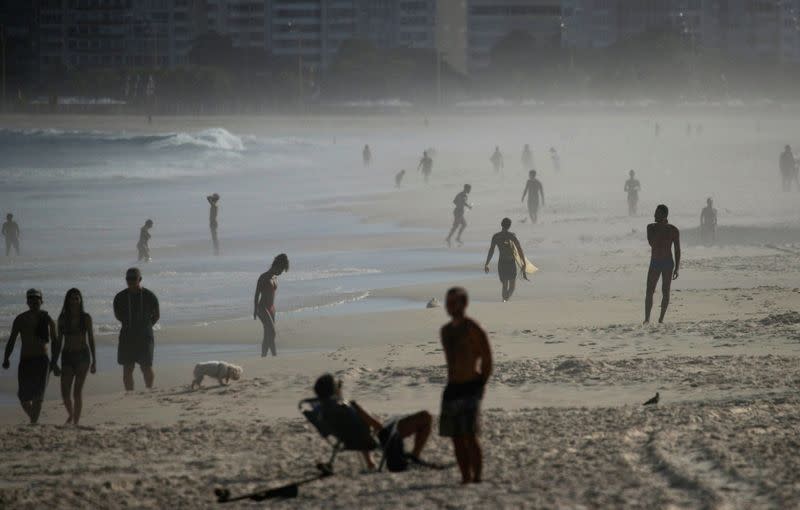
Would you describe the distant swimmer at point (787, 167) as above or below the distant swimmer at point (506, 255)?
above

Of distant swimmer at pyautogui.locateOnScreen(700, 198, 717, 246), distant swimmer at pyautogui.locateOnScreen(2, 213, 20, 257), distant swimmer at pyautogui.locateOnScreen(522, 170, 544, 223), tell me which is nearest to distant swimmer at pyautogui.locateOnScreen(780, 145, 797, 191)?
distant swimmer at pyautogui.locateOnScreen(522, 170, 544, 223)

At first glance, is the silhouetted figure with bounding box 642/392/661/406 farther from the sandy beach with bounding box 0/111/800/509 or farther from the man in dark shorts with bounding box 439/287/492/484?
the man in dark shorts with bounding box 439/287/492/484

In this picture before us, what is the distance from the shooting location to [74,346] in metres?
11.0

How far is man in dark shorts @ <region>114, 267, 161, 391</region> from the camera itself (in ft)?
39.4

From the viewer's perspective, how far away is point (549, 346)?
14.2 m

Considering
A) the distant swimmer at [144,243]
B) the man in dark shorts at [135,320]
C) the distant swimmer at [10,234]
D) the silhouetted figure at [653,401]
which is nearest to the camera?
the silhouetted figure at [653,401]

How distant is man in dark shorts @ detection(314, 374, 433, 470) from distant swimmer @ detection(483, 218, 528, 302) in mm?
8652

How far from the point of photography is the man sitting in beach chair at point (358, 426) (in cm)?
837

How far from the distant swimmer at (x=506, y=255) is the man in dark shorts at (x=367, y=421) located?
865cm

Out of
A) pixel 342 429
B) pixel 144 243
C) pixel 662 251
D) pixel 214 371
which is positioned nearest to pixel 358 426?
pixel 342 429

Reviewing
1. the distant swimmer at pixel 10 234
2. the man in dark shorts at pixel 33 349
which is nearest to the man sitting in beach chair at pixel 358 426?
the man in dark shorts at pixel 33 349

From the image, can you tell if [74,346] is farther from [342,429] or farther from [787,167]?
[787,167]

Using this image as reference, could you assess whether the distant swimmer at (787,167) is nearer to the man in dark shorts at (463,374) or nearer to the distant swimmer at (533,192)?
the distant swimmer at (533,192)

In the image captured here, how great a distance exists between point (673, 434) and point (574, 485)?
1.64 m
